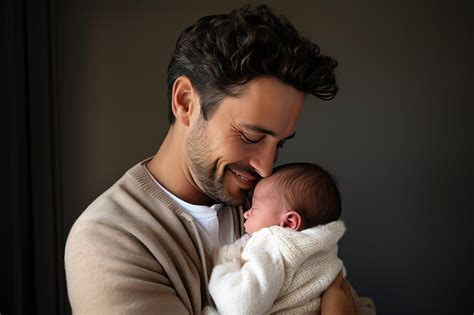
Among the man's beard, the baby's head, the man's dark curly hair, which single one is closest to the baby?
the baby's head

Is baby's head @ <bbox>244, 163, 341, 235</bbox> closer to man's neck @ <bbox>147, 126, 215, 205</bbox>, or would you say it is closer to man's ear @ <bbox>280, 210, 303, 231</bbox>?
man's ear @ <bbox>280, 210, 303, 231</bbox>

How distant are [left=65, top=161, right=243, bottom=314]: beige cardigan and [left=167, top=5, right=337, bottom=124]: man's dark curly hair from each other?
30 centimetres

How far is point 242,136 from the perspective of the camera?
131 cm

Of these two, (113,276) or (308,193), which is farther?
(308,193)

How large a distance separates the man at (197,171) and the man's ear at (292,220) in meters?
0.13

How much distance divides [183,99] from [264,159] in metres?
0.29

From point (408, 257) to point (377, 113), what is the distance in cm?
66

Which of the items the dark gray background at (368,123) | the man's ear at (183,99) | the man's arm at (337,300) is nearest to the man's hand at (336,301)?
the man's arm at (337,300)

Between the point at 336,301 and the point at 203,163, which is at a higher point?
the point at 203,163

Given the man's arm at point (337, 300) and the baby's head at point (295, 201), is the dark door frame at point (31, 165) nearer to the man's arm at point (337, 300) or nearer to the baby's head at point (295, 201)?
the baby's head at point (295, 201)

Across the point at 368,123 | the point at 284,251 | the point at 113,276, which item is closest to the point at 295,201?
the point at 284,251

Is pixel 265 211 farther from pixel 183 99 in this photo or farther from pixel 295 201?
pixel 183 99

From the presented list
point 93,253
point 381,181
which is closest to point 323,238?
point 93,253

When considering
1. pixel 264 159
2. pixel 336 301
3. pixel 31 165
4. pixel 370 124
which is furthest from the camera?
pixel 370 124
